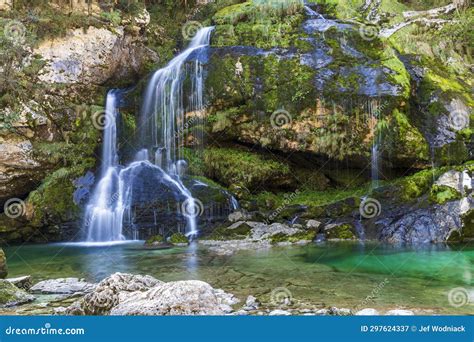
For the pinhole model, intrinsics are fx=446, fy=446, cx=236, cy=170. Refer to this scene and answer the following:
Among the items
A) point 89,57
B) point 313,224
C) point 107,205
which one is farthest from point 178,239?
point 89,57

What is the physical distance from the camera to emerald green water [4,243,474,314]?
644 cm

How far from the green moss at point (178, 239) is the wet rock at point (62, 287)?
516 centimetres

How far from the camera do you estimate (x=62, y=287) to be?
24.1ft

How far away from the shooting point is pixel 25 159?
1480 centimetres

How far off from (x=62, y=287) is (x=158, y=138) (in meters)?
9.60

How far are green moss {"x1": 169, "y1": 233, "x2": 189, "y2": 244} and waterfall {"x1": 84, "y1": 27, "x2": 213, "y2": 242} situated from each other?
5.56 feet

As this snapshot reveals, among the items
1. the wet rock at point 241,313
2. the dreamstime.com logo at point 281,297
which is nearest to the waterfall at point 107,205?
the dreamstime.com logo at point 281,297

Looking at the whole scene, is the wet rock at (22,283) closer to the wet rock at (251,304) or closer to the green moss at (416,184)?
the wet rock at (251,304)

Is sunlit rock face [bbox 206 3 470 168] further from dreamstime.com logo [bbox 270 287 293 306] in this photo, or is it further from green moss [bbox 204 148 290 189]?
dreamstime.com logo [bbox 270 287 293 306]

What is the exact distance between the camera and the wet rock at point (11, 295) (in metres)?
6.35

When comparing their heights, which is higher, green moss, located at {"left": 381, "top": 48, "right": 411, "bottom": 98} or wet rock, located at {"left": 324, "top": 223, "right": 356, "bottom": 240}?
green moss, located at {"left": 381, "top": 48, "right": 411, "bottom": 98}

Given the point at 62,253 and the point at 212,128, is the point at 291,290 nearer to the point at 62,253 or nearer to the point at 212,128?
the point at 62,253

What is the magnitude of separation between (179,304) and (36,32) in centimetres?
1506

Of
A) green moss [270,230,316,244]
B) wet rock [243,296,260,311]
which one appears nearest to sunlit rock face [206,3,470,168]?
green moss [270,230,316,244]
